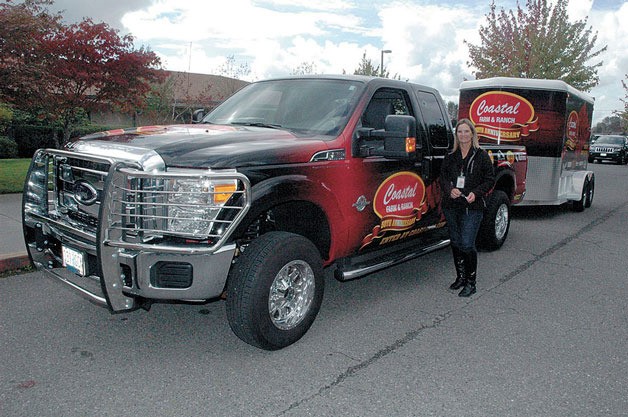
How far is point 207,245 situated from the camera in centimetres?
345

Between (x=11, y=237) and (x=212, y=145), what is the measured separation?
13.4 feet

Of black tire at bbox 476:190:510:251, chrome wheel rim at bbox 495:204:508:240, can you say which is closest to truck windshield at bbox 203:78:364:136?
black tire at bbox 476:190:510:251

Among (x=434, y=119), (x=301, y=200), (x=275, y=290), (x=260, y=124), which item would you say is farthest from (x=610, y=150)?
(x=275, y=290)

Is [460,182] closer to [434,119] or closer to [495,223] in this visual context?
[434,119]

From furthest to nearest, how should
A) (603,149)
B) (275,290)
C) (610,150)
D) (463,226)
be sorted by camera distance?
(603,149), (610,150), (463,226), (275,290)

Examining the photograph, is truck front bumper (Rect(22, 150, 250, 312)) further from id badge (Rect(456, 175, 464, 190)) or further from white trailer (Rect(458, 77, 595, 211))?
white trailer (Rect(458, 77, 595, 211))

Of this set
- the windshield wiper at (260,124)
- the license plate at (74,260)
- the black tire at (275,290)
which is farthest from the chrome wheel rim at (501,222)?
the license plate at (74,260)

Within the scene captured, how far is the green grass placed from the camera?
9.80 m

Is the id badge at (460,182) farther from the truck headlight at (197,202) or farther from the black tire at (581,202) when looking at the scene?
the black tire at (581,202)

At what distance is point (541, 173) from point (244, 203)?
823cm

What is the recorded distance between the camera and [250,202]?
11.4ft

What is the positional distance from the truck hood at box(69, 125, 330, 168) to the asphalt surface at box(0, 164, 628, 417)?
1.39 meters

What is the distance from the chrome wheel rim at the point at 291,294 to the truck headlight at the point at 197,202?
68 cm

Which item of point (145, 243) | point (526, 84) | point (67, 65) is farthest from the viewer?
point (67, 65)
